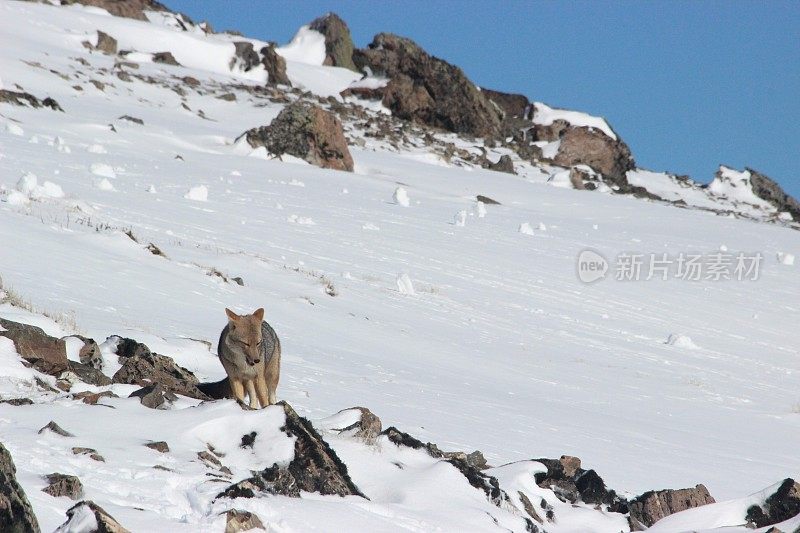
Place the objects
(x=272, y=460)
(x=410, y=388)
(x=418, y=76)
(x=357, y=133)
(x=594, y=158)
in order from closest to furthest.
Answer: (x=272, y=460), (x=410, y=388), (x=357, y=133), (x=594, y=158), (x=418, y=76)

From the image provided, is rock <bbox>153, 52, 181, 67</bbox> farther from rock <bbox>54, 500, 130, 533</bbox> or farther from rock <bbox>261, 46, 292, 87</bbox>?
rock <bbox>54, 500, 130, 533</bbox>

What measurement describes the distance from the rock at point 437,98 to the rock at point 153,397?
1842 inches

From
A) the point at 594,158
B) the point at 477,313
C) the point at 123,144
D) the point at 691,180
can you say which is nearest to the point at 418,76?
the point at 594,158

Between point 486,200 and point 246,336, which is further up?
point 486,200

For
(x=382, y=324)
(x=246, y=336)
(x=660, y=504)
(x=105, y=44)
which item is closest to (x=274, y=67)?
(x=105, y=44)

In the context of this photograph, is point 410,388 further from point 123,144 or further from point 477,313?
point 123,144

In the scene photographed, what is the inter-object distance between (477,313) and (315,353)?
5713mm

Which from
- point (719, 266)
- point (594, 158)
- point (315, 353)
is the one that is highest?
point (594, 158)

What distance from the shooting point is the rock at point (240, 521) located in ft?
13.0

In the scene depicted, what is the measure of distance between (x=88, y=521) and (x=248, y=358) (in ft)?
10.8

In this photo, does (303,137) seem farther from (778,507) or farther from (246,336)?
(778,507)

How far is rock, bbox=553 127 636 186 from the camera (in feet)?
165

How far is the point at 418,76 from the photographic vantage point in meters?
55.0

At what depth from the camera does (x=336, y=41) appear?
236 feet
